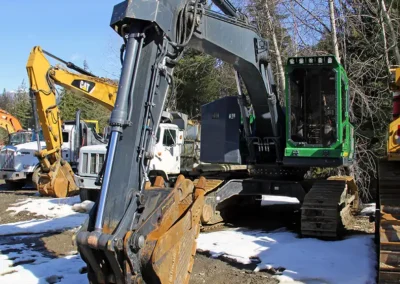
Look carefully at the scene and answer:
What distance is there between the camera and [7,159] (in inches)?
754

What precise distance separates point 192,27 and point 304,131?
4442mm

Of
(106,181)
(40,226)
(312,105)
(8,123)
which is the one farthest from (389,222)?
(8,123)

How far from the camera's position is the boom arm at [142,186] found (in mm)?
A: 4020

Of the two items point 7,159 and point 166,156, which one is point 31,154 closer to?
point 7,159

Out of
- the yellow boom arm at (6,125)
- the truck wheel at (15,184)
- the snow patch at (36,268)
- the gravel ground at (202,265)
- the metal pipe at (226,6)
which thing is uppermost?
the metal pipe at (226,6)

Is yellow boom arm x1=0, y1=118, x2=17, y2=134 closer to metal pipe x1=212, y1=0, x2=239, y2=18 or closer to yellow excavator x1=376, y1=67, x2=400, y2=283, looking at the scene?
metal pipe x1=212, y1=0, x2=239, y2=18

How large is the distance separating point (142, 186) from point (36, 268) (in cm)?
292

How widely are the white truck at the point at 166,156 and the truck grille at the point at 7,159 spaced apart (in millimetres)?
5222

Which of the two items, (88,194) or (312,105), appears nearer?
(312,105)

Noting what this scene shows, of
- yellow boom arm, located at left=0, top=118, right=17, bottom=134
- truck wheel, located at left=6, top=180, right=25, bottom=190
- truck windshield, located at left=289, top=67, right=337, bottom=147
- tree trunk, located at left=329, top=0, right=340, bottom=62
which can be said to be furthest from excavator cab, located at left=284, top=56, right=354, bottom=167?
yellow boom arm, located at left=0, top=118, right=17, bottom=134

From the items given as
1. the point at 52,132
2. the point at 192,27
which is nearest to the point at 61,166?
the point at 52,132

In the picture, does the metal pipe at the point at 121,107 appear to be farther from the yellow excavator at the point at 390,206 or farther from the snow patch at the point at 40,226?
the snow patch at the point at 40,226

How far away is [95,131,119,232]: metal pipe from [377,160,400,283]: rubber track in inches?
118

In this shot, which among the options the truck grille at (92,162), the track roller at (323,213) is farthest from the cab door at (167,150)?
the track roller at (323,213)
